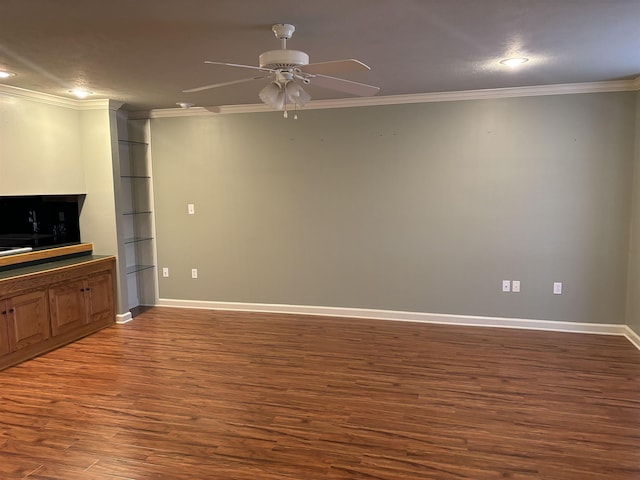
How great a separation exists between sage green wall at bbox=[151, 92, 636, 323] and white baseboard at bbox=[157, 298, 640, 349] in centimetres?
7

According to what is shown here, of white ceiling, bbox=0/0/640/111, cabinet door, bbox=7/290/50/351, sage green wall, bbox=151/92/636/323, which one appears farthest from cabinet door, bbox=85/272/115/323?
white ceiling, bbox=0/0/640/111

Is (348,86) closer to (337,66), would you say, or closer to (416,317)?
(337,66)

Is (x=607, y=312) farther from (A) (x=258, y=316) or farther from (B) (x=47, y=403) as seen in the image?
(B) (x=47, y=403)

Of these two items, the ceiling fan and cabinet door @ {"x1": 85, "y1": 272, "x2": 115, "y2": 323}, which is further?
cabinet door @ {"x1": 85, "y1": 272, "x2": 115, "y2": 323}

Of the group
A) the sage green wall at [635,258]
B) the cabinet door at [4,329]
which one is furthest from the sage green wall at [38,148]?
the sage green wall at [635,258]

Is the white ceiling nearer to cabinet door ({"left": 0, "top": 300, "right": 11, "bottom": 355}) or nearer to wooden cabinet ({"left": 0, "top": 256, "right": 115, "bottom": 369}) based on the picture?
wooden cabinet ({"left": 0, "top": 256, "right": 115, "bottom": 369})

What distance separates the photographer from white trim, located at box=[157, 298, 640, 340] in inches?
Answer: 179

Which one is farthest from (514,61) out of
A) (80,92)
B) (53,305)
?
(53,305)

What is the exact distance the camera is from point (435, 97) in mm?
4715

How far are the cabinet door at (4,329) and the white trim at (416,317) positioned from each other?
2.11 metres

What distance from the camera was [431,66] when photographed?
140 inches

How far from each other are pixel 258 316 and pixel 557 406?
319cm

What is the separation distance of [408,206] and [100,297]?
10.9 ft

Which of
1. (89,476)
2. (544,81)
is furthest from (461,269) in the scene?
(89,476)
